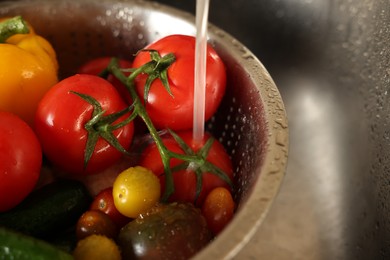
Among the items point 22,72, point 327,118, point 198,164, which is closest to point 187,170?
point 198,164

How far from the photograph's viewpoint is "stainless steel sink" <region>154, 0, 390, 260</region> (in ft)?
2.57

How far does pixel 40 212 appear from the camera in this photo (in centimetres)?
62

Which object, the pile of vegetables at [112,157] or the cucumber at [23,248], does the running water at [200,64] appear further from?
the cucumber at [23,248]

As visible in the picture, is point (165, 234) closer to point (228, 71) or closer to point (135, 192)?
point (135, 192)

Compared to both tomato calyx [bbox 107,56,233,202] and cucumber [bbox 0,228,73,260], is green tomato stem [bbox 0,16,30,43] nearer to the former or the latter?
tomato calyx [bbox 107,56,233,202]

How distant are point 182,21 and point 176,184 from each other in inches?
9.5

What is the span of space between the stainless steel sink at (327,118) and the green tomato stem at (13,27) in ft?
1.33

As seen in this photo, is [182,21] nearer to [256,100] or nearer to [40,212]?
[256,100]

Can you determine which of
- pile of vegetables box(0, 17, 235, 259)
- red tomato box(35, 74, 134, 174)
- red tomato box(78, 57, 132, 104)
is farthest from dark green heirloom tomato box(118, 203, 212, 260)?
red tomato box(78, 57, 132, 104)

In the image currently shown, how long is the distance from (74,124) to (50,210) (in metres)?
0.10

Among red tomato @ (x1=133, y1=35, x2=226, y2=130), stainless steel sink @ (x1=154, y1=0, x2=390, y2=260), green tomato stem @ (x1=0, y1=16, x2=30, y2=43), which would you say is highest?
green tomato stem @ (x1=0, y1=16, x2=30, y2=43)

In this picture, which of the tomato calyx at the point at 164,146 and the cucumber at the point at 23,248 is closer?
the cucumber at the point at 23,248

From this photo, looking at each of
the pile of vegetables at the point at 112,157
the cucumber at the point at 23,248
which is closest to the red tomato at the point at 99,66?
the pile of vegetables at the point at 112,157

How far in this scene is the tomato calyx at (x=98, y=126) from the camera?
0.62m
